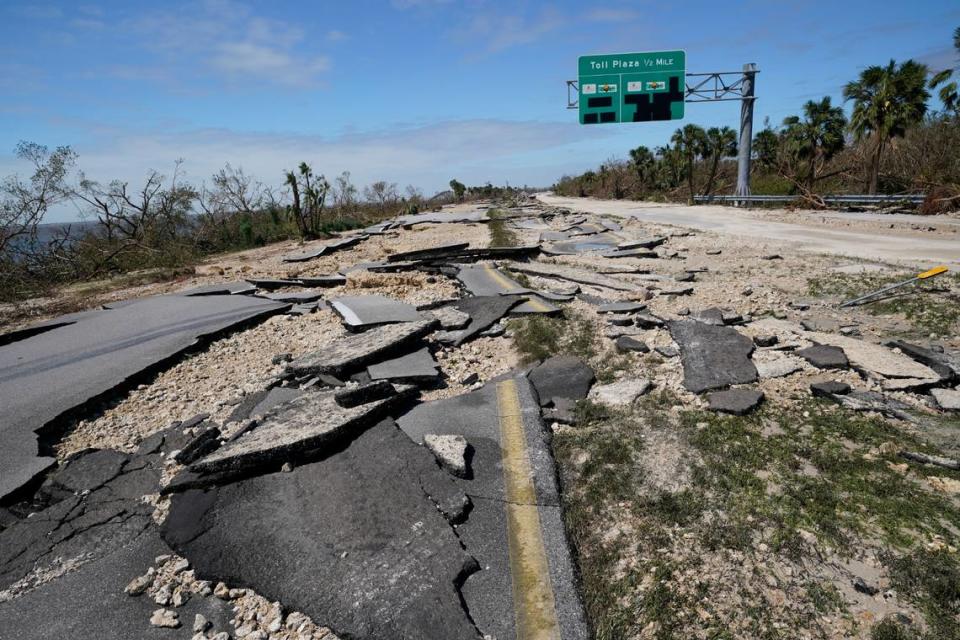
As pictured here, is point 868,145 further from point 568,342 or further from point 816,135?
point 568,342

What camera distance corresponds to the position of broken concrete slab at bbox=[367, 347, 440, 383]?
4051mm

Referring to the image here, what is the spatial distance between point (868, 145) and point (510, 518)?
1176 inches

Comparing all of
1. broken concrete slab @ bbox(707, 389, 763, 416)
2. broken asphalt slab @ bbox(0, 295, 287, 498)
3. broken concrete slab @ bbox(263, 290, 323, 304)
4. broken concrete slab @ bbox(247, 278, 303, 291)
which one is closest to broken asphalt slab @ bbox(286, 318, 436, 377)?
broken asphalt slab @ bbox(0, 295, 287, 498)

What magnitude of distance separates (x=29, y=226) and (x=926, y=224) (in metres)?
22.8

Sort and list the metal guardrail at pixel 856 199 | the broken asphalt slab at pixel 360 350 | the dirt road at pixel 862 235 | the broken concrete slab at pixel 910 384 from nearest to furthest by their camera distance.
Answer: the broken concrete slab at pixel 910 384, the broken asphalt slab at pixel 360 350, the dirt road at pixel 862 235, the metal guardrail at pixel 856 199

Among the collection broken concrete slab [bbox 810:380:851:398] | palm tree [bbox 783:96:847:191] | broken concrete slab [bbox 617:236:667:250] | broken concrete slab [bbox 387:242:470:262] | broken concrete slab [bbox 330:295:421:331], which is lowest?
broken concrete slab [bbox 810:380:851:398]

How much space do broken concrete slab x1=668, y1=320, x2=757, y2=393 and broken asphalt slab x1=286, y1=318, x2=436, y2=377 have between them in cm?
244

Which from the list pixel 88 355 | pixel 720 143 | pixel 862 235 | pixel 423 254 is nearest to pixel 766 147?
pixel 720 143

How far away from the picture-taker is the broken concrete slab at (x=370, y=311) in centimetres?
552

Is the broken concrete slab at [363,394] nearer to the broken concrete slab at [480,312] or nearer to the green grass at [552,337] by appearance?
the green grass at [552,337]

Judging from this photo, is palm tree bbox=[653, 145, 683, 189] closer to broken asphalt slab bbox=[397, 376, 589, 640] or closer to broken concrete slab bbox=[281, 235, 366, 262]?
broken concrete slab bbox=[281, 235, 366, 262]

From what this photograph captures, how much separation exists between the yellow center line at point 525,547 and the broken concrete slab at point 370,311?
263 centimetres

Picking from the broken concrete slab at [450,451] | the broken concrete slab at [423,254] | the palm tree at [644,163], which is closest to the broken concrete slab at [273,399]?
the broken concrete slab at [450,451]

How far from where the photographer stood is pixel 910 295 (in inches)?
217
